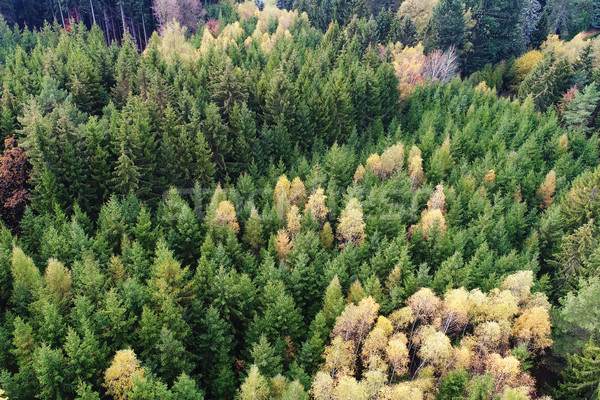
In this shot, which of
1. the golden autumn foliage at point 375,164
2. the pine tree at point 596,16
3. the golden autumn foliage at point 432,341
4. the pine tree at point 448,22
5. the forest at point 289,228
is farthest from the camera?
the pine tree at point 596,16

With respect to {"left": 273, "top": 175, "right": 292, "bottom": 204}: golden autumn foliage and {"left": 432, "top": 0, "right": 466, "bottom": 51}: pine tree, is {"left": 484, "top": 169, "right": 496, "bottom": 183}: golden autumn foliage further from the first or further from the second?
{"left": 432, "top": 0, "right": 466, "bottom": 51}: pine tree

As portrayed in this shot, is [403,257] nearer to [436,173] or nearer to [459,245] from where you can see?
[459,245]

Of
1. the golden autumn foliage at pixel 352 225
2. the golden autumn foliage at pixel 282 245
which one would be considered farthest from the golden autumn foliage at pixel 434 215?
the golden autumn foliage at pixel 282 245

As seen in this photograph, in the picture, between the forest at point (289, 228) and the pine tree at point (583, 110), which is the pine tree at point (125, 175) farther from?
the pine tree at point (583, 110)

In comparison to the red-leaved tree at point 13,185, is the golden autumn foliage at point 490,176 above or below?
below

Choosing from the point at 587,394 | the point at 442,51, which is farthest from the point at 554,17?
the point at 587,394

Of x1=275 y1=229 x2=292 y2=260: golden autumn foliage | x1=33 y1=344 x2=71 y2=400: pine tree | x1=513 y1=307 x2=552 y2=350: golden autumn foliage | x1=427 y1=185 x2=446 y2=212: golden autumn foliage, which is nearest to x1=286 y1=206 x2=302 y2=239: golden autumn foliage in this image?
x1=275 y1=229 x2=292 y2=260: golden autumn foliage

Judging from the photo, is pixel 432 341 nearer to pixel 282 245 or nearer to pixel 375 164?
pixel 282 245
